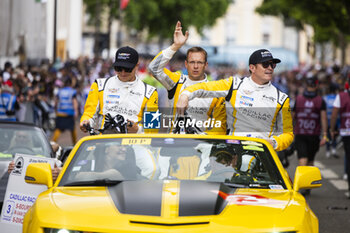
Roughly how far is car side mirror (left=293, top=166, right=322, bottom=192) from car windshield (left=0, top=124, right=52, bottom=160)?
462cm

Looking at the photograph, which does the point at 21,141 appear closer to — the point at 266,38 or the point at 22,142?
the point at 22,142

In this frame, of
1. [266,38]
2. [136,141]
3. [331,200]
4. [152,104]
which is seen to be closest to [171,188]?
[136,141]

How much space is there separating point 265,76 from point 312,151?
565cm

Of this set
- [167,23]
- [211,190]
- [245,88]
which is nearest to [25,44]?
[245,88]

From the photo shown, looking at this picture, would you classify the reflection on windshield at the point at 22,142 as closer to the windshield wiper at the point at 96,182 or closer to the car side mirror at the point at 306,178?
the windshield wiper at the point at 96,182

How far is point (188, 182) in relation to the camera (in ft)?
19.0

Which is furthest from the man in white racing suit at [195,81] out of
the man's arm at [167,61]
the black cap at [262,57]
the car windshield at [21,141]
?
the car windshield at [21,141]

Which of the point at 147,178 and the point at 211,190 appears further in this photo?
the point at 147,178

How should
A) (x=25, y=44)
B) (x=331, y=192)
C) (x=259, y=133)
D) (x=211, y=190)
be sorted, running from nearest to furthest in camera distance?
1. (x=211, y=190)
2. (x=259, y=133)
3. (x=331, y=192)
4. (x=25, y=44)

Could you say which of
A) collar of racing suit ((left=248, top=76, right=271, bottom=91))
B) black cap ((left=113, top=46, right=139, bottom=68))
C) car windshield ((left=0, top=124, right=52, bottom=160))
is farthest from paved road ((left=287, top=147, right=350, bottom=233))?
car windshield ((left=0, top=124, right=52, bottom=160))

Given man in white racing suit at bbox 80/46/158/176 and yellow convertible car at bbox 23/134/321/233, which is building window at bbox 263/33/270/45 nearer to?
man in white racing suit at bbox 80/46/158/176

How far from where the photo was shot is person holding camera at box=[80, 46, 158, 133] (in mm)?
8086

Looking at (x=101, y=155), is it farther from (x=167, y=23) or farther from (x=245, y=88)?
(x=167, y=23)

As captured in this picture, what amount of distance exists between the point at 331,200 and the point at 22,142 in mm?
4698
